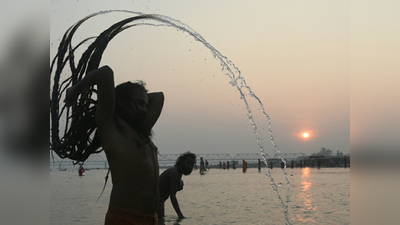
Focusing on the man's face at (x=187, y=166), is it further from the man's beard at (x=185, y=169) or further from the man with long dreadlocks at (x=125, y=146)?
the man with long dreadlocks at (x=125, y=146)

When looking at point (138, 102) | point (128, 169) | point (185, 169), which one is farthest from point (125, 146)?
point (185, 169)

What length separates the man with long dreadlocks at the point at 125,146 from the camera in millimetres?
3051

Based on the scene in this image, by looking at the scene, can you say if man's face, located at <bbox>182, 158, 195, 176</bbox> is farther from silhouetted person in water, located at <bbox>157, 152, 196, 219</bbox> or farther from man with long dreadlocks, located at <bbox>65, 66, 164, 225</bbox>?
man with long dreadlocks, located at <bbox>65, 66, 164, 225</bbox>

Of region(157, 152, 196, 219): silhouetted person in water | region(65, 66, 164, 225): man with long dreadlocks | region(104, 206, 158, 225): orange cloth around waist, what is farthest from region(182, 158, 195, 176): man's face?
region(104, 206, 158, 225): orange cloth around waist

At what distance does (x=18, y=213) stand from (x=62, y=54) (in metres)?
1.20

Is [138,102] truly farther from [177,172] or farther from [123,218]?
[177,172]

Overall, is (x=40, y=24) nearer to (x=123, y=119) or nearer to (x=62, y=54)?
(x=62, y=54)

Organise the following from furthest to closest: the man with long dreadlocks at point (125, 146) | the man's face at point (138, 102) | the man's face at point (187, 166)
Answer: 1. the man's face at point (187, 166)
2. the man's face at point (138, 102)
3. the man with long dreadlocks at point (125, 146)

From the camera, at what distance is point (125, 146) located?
3.13m

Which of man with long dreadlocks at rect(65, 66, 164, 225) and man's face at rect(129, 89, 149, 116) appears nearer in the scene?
man with long dreadlocks at rect(65, 66, 164, 225)

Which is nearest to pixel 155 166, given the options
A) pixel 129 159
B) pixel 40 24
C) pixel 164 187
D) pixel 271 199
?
pixel 129 159

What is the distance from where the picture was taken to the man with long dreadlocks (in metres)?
3.05

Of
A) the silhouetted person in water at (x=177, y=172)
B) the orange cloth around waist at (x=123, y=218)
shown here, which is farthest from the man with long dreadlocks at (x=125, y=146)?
the silhouetted person in water at (x=177, y=172)

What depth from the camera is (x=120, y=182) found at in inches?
124
